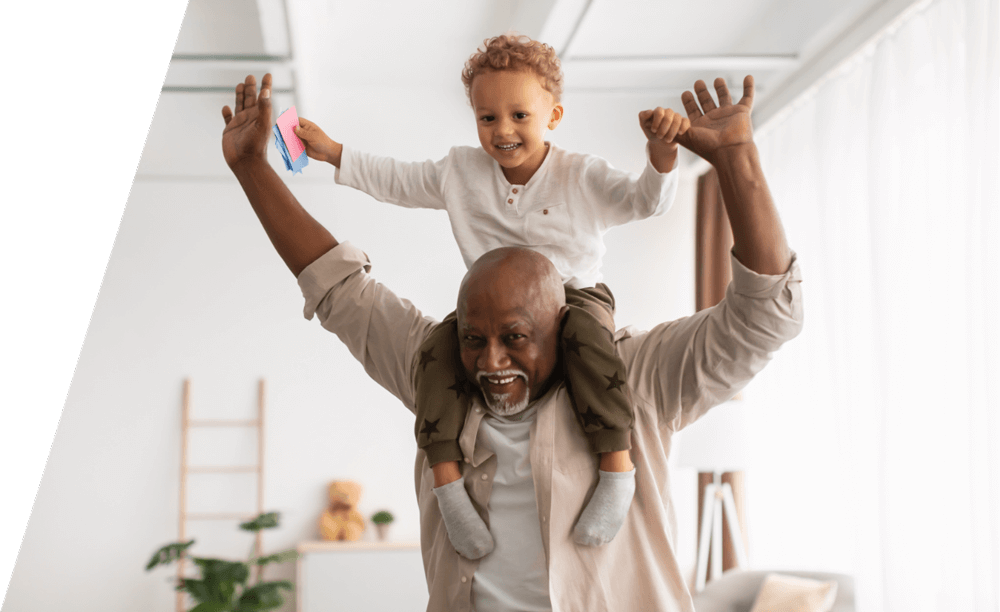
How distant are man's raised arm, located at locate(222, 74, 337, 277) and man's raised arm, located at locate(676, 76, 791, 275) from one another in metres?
0.75

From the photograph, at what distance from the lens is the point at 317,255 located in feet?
5.21

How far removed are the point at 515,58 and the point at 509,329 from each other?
2.00 ft

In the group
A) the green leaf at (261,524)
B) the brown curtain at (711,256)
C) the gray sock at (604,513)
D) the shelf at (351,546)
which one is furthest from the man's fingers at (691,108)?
the shelf at (351,546)

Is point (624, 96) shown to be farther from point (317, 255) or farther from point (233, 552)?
point (317, 255)

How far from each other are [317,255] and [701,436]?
11.5 ft

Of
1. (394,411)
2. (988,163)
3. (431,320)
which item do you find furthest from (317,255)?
(394,411)

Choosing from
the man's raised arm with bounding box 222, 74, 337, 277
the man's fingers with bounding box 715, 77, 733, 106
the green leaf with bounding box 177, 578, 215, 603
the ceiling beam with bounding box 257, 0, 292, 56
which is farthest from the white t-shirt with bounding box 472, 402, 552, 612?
the ceiling beam with bounding box 257, 0, 292, 56

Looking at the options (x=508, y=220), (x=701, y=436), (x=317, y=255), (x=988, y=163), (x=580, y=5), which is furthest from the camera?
(x=701, y=436)

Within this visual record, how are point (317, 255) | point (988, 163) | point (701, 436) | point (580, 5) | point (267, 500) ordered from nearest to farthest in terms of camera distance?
point (317, 255)
point (988, 163)
point (580, 5)
point (701, 436)
point (267, 500)

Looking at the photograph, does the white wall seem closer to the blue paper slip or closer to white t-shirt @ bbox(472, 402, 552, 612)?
the blue paper slip

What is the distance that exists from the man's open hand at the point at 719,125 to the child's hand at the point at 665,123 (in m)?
0.01

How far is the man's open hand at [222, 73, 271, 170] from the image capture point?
154 cm

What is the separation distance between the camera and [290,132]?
160 cm

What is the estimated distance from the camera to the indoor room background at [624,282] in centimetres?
324
